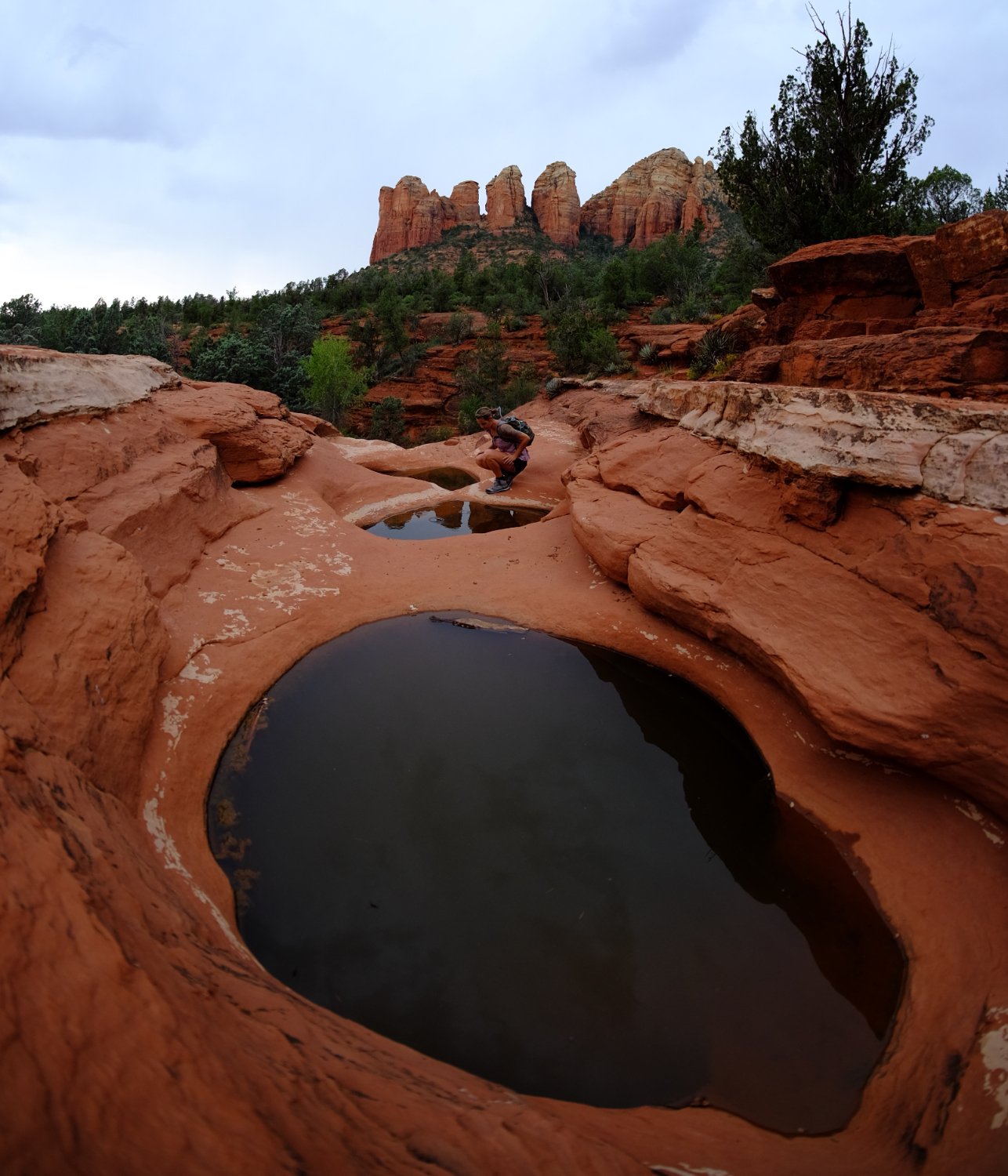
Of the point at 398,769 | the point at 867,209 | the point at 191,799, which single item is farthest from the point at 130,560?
the point at 867,209

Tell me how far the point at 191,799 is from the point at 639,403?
837 cm

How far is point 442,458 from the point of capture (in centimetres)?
1478

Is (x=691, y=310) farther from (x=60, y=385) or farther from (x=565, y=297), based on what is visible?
(x=60, y=385)

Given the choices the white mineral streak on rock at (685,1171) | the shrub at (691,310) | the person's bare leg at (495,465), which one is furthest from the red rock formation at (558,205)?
the white mineral streak on rock at (685,1171)

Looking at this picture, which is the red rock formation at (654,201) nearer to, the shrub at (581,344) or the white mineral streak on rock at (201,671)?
the shrub at (581,344)

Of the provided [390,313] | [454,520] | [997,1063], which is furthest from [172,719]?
[390,313]

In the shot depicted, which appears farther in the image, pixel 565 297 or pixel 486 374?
pixel 565 297

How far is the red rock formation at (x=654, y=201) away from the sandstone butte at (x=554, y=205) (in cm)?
8

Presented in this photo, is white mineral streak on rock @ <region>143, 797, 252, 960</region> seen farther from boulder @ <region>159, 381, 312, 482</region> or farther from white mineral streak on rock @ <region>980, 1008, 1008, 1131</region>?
boulder @ <region>159, 381, 312, 482</region>

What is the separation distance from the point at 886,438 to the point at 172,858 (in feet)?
17.5

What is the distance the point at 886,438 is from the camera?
4250 mm

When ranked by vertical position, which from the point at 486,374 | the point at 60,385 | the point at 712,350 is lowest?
the point at 60,385

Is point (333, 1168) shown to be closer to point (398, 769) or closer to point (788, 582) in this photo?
point (398, 769)

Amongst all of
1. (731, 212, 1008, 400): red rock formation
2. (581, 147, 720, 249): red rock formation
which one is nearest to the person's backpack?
(731, 212, 1008, 400): red rock formation
